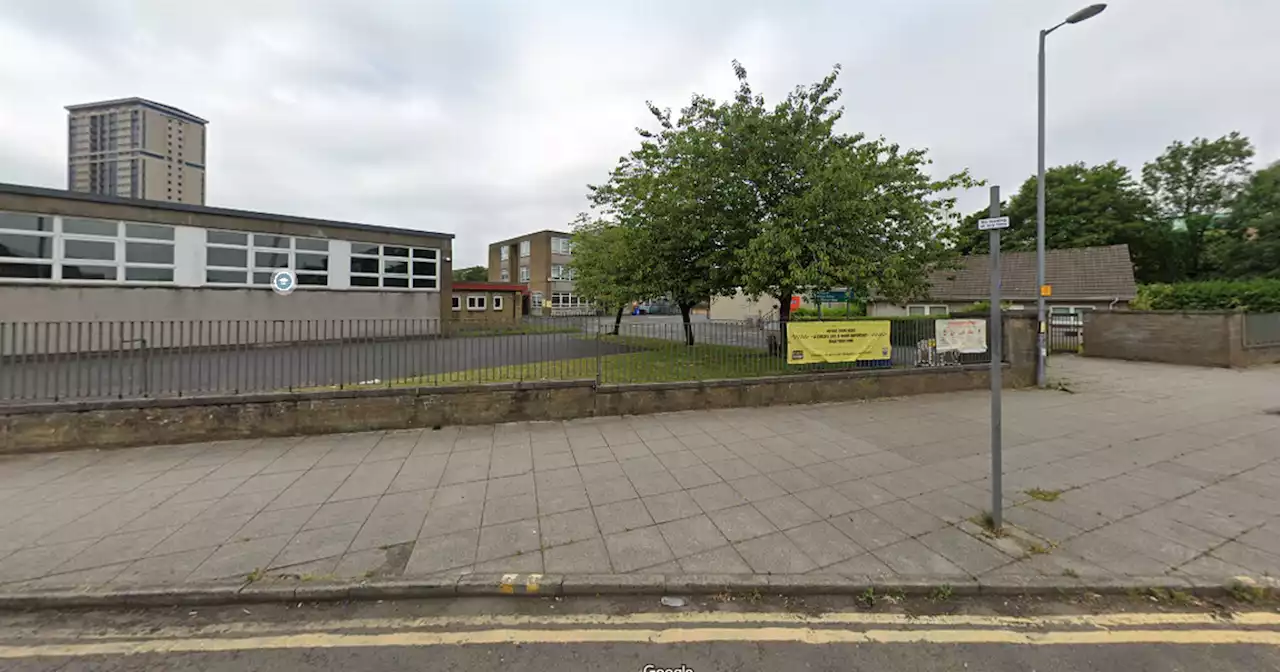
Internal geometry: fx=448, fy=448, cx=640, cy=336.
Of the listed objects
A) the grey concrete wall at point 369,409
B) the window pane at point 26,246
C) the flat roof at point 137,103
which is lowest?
the grey concrete wall at point 369,409

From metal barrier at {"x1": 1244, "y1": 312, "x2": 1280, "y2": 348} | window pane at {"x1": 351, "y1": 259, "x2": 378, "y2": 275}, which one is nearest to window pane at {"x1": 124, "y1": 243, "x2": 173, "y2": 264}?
window pane at {"x1": 351, "y1": 259, "x2": 378, "y2": 275}

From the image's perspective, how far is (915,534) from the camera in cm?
372

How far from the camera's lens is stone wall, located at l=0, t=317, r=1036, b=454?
5.75 meters

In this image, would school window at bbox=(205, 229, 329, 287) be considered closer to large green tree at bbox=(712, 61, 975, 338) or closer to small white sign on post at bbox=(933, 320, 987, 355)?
A: large green tree at bbox=(712, 61, 975, 338)

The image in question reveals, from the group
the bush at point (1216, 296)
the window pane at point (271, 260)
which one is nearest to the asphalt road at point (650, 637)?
the window pane at point (271, 260)

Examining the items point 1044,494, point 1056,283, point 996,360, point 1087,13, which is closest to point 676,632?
point 996,360

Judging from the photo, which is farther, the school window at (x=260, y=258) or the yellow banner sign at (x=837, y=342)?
the school window at (x=260, y=258)

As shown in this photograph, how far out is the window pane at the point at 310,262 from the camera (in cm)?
1565

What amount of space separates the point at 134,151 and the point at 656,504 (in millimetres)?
30115

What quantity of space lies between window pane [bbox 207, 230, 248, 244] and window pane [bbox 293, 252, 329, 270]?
1.43m

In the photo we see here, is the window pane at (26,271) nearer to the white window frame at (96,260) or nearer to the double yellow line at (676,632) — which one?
the white window frame at (96,260)

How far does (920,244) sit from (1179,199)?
39285mm

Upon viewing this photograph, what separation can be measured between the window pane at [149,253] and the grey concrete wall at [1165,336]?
103 ft

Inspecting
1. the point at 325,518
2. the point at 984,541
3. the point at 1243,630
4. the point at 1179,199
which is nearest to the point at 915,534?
the point at 984,541
